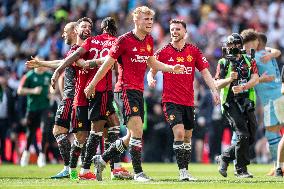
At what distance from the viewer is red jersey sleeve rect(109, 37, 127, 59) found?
49.9 ft

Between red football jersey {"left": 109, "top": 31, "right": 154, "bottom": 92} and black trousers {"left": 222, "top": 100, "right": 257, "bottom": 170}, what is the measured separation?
237 centimetres

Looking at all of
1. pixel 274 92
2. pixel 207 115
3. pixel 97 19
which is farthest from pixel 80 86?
pixel 97 19

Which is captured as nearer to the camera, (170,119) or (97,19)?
(170,119)

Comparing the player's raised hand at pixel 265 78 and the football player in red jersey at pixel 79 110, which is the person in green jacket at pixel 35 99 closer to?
the football player in red jersey at pixel 79 110

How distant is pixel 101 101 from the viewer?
1605 cm

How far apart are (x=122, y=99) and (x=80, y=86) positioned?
4.07ft

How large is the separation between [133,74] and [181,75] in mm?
1059

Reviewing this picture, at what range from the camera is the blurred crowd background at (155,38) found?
90.5ft

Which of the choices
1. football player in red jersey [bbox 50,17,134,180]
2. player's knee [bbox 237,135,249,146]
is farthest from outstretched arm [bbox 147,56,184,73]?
player's knee [bbox 237,135,249,146]

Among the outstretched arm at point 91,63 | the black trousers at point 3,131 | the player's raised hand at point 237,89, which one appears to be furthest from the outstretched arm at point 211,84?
the black trousers at point 3,131

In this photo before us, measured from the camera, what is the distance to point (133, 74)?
15.3m

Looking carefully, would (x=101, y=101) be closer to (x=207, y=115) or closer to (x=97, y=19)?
(x=207, y=115)

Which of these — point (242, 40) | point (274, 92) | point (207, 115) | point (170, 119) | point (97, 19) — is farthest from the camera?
point (97, 19)

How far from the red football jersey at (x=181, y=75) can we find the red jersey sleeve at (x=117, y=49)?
3.55ft
